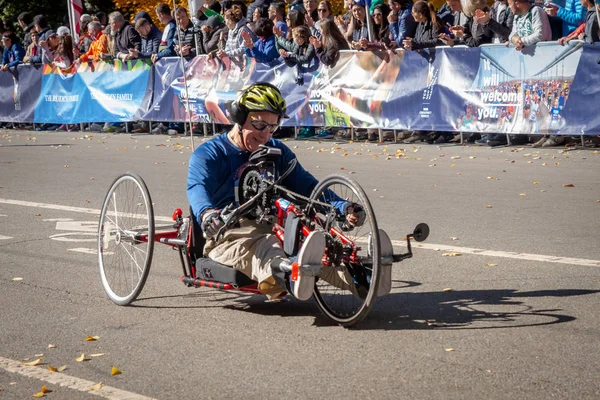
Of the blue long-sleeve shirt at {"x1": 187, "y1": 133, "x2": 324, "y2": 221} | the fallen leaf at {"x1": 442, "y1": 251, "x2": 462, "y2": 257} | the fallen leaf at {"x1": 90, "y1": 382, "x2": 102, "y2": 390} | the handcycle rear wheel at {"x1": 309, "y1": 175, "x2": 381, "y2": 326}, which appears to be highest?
the blue long-sleeve shirt at {"x1": 187, "y1": 133, "x2": 324, "y2": 221}

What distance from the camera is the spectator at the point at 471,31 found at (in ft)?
52.9

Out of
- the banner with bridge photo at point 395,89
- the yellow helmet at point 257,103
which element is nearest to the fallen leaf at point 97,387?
the yellow helmet at point 257,103

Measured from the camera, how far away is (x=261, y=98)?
6.45 m

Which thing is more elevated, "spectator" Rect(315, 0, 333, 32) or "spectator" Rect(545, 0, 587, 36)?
"spectator" Rect(315, 0, 333, 32)

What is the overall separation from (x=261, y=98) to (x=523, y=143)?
10.5 meters

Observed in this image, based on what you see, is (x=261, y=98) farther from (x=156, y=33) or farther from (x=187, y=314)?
(x=156, y=33)

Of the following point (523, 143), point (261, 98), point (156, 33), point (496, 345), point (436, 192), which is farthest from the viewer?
point (156, 33)

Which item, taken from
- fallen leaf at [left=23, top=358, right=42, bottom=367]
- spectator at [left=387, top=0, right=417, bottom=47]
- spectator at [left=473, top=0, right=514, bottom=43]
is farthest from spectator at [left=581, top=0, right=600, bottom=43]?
fallen leaf at [left=23, top=358, right=42, bottom=367]

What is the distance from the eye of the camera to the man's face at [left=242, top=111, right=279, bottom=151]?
6.52 meters

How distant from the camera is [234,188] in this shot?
6598mm

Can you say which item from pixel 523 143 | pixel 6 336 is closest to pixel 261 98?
pixel 6 336

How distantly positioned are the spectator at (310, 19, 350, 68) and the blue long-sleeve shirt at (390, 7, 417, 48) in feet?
3.34

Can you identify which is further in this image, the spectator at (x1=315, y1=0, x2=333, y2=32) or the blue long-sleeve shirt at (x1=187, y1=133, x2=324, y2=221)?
the spectator at (x1=315, y1=0, x2=333, y2=32)

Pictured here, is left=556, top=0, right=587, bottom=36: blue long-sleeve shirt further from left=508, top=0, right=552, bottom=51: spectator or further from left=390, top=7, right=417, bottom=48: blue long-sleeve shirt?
left=390, top=7, right=417, bottom=48: blue long-sleeve shirt
